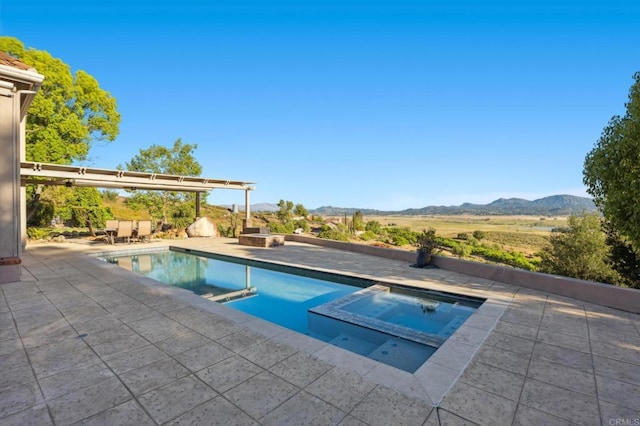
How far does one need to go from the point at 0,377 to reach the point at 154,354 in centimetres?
131

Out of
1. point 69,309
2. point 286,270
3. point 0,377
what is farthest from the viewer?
point 286,270

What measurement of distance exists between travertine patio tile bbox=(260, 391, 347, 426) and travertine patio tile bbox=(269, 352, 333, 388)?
0.81ft

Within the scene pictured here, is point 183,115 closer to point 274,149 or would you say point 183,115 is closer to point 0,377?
point 274,149

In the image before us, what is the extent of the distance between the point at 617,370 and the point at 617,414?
1.01 metres

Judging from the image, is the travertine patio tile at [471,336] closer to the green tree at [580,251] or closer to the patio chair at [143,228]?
the green tree at [580,251]

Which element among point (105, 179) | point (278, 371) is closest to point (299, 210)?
point (105, 179)

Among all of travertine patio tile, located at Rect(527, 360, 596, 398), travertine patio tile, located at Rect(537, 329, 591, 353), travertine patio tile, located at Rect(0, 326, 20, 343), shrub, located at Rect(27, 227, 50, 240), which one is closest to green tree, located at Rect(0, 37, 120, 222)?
shrub, located at Rect(27, 227, 50, 240)

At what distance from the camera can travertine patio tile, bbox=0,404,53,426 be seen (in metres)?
2.25

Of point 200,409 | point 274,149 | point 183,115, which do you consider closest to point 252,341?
point 200,409

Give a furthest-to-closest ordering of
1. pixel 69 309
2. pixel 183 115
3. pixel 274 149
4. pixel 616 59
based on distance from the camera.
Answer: pixel 274 149, pixel 183 115, pixel 616 59, pixel 69 309

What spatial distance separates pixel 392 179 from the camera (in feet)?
252

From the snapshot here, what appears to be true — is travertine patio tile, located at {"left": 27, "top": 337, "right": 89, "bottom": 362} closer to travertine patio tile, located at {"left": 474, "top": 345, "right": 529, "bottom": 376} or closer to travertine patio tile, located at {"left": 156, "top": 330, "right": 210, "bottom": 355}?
travertine patio tile, located at {"left": 156, "top": 330, "right": 210, "bottom": 355}

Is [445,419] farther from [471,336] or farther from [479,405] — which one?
[471,336]

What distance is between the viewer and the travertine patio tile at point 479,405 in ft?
7.89
